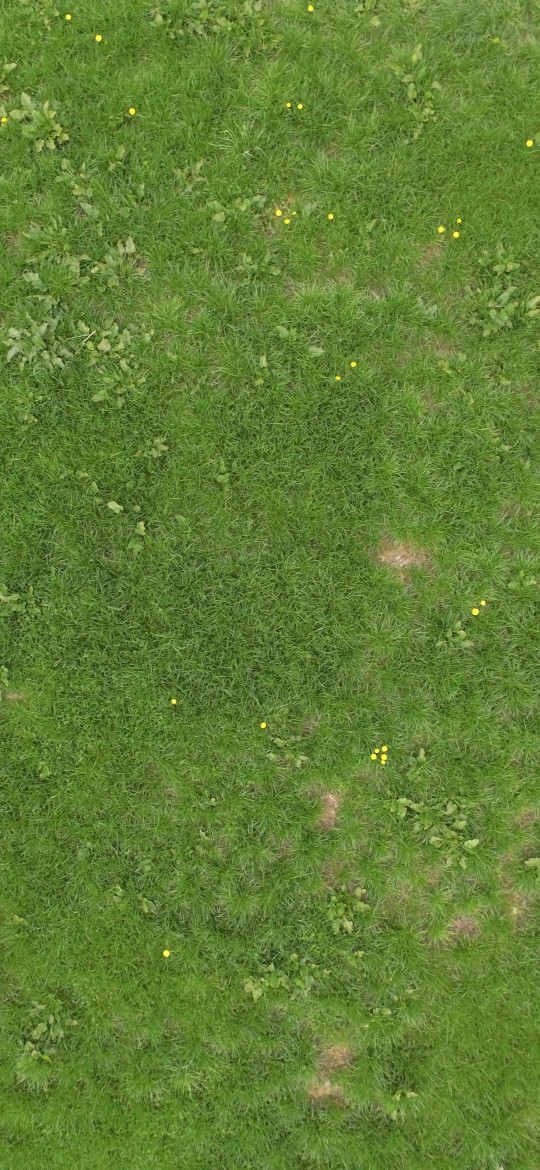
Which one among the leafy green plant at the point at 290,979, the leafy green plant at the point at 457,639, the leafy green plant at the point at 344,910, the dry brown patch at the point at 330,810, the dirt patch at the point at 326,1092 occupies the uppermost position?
the leafy green plant at the point at 457,639

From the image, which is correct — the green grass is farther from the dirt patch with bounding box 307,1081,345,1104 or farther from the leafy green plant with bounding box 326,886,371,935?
the dirt patch with bounding box 307,1081,345,1104

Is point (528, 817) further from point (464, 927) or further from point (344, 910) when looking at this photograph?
point (344, 910)

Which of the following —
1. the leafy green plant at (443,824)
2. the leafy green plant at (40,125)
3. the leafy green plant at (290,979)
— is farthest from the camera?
the leafy green plant at (40,125)

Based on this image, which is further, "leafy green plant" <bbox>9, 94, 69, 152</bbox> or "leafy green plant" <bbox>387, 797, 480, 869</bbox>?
"leafy green plant" <bbox>9, 94, 69, 152</bbox>

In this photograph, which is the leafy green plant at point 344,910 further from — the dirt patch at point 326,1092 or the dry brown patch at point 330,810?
the dirt patch at point 326,1092

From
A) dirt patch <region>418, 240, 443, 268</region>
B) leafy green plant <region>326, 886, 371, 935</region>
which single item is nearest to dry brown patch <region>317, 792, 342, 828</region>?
leafy green plant <region>326, 886, 371, 935</region>

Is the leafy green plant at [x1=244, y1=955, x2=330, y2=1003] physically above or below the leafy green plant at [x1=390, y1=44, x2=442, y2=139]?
below

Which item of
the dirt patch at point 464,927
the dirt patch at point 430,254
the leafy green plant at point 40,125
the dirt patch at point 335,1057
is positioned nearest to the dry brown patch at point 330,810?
the dirt patch at point 464,927
